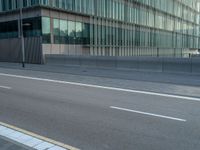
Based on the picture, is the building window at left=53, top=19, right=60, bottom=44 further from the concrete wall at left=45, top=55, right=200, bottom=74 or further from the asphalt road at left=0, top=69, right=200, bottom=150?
the asphalt road at left=0, top=69, right=200, bottom=150

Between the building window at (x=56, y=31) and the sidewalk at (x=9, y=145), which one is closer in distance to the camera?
the sidewalk at (x=9, y=145)

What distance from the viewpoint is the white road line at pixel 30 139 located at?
490 cm

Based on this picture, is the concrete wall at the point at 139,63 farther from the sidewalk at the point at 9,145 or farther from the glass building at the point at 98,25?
the sidewalk at the point at 9,145

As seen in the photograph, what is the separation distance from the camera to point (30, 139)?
5.29m

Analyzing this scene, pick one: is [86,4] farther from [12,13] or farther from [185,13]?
[185,13]

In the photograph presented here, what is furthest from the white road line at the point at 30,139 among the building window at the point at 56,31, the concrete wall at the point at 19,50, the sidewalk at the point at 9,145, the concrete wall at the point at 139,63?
the building window at the point at 56,31

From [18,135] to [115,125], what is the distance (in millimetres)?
2373

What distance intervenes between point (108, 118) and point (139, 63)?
48.1ft

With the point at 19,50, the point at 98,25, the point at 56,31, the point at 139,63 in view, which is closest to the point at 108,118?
the point at 139,63

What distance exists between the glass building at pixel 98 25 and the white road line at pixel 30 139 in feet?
84.1

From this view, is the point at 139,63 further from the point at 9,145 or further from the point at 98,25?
the point at 98,25

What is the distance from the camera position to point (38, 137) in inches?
215

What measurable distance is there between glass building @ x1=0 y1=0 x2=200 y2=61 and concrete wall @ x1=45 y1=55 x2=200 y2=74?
21.7 feet

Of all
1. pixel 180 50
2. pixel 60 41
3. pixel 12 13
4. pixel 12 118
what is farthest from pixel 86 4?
pixel 180 50
